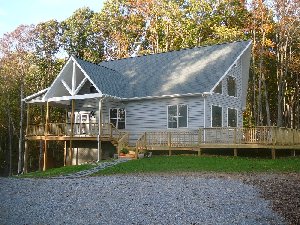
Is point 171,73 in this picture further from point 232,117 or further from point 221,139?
point 221,139

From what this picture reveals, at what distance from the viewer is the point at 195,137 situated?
2503 centimetres

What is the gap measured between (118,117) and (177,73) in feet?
18.5

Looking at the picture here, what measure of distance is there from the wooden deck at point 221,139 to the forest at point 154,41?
12320 mm

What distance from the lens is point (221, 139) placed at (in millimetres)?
23719

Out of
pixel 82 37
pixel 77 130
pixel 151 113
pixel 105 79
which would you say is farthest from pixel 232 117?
pixel 82 37

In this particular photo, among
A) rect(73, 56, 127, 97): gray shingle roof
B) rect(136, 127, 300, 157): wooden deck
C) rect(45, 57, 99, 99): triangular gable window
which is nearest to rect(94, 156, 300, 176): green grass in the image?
rect(136, 127, 300, 157): wooden deck

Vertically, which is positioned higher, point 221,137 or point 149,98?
point 149,98

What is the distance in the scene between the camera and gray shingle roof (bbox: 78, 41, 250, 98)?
88.1 ft

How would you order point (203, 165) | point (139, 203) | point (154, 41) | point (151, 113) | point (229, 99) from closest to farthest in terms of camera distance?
point (139, 203)
point (203, 165)
point (151, 113)
point (229, 99)
point (154, 41)

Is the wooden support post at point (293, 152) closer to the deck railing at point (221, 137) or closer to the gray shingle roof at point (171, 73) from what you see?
the deck railing at point (221, 137)

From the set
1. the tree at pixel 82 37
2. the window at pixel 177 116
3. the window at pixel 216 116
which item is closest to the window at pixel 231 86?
the window at pixel 216 116

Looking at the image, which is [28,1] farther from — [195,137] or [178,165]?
[195,137]

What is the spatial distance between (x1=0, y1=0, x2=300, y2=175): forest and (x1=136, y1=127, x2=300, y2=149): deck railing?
12570mm

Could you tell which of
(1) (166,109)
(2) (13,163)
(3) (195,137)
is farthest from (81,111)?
(2) (13,163)
